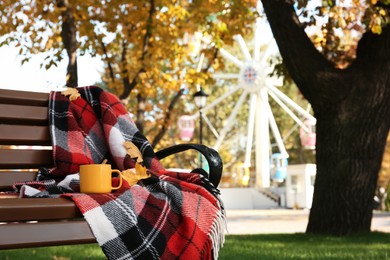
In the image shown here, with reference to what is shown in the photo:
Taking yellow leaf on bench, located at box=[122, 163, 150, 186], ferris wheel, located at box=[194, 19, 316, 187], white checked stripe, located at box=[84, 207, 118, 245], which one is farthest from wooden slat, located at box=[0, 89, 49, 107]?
ferris wheel, located at box=[194, 19, 316, 187]

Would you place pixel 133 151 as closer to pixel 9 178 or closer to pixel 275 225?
pixel 9 178

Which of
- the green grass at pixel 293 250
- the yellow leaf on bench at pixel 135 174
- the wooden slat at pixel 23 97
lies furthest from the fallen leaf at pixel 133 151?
the green grass at pixel 293 250

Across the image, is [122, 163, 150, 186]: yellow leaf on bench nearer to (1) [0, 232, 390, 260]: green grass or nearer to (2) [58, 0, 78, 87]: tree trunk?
(1) [0, 232, 390, 260]: green grass

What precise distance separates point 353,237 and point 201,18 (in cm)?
471

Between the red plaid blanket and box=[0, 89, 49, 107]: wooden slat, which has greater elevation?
box=[0, 89, 49, 107]: wooden slat

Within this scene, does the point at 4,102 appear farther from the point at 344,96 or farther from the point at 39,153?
the point at 344,96

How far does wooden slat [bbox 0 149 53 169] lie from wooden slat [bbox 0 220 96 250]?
103 centimetres

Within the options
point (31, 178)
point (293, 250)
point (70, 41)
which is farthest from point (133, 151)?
point (70, 41)

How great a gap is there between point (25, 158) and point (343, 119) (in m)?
5.41

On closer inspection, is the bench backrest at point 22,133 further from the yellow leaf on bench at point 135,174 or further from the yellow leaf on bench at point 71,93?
the yellow leaf on bench at point 135,174

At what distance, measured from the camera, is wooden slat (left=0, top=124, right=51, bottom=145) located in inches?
131

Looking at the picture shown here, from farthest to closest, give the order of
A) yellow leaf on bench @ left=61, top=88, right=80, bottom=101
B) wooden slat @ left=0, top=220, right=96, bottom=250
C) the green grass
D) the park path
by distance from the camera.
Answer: the park path
the green grass
yellow leaf on bench @ left=61, top=88, right=80, bottom=101
wooden slat @ left=0, top=220, right=96, bottom=250

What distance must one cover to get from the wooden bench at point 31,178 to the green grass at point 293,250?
8.16 feet

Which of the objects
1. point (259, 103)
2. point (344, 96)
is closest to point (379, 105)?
point (344, 96)
